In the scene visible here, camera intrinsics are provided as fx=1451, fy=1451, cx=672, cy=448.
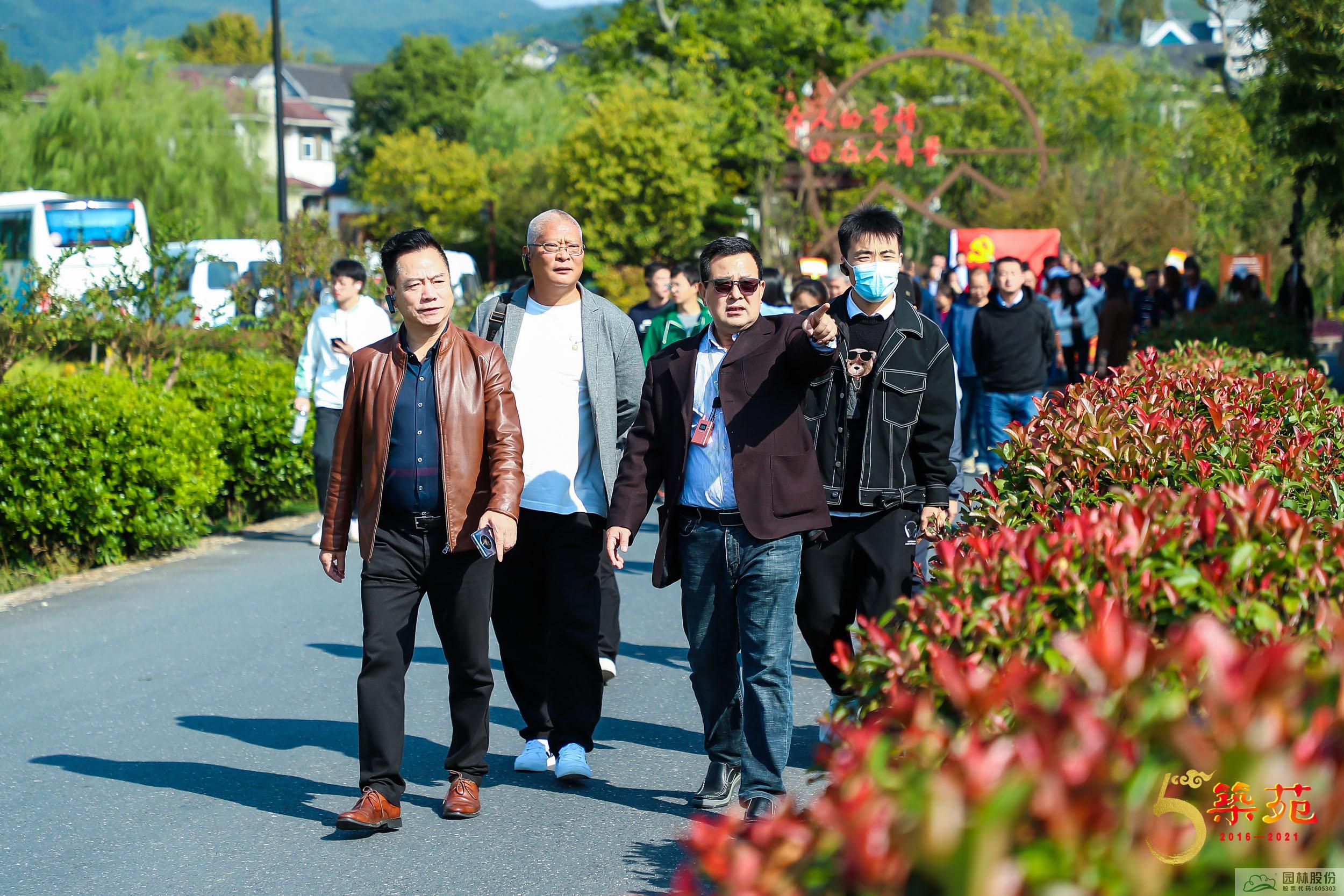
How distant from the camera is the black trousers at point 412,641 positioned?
186 inches

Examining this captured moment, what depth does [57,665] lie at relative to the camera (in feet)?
22.9

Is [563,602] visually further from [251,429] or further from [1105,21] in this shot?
[1105,21]

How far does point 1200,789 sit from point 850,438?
3321 millimetres

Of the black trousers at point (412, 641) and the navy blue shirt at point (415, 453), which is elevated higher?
the navy blue shirt at point (415, 453)

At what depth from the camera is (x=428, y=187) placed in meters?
52.7

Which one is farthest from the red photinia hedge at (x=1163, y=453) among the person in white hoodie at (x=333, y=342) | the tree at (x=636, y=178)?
the tree at (x=636, y=178)

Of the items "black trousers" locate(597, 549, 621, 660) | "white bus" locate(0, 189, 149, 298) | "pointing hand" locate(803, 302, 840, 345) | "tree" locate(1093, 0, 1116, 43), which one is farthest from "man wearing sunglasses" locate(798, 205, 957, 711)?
"tree" locate(1093, 0, 1116, 43)

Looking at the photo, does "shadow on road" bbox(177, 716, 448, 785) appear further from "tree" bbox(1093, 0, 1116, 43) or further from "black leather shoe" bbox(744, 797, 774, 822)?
"tree" bbox(1093, 0, 1116, 43)

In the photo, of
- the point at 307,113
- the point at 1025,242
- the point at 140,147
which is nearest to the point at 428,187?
the point at 140,147

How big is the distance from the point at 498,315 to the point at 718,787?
6.22ft

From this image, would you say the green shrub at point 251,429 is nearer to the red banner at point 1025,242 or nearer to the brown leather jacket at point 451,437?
the brown leather jacket at point 451,437

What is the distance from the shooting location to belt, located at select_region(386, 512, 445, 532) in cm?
480

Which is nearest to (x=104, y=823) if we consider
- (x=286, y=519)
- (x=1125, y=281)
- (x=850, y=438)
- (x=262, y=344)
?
(x=850, y=438)

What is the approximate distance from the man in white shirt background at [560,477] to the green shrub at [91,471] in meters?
4.53
